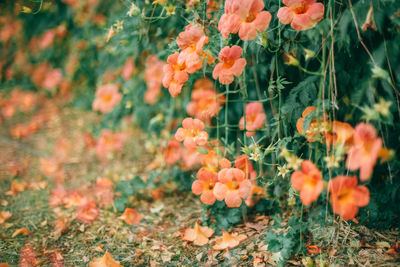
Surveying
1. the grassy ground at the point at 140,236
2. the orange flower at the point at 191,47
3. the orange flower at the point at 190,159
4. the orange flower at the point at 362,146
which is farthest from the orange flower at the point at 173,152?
the orange flower at the point at 362,146

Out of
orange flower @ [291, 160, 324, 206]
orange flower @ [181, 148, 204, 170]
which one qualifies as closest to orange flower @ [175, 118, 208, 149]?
orange flower @ [181, 148, 204, 170]

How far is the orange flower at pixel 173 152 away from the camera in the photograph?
2.31m

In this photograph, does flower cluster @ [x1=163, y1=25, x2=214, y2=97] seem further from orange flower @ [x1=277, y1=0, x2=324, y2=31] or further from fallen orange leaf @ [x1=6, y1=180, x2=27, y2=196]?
fallen orange leaf @ [x1=6, y1=180, x2=27, y2=196]

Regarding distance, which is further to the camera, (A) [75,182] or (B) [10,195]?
(A) [75,182]

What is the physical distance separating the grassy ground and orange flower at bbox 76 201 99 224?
0.04 metres

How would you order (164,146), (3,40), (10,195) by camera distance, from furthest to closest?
(3,40) < (164,146) < (10,195)

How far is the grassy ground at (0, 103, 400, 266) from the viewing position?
5.02 ft

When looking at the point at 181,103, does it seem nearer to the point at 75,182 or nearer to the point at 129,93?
the point at 129,93

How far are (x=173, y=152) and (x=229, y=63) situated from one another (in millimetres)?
1069

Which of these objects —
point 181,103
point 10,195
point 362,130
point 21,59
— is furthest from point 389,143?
point 21,59

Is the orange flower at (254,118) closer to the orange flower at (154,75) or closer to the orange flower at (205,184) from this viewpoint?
the orange flower at (205,184)

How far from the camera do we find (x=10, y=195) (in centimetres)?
231

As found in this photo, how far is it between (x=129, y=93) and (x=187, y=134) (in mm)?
1054

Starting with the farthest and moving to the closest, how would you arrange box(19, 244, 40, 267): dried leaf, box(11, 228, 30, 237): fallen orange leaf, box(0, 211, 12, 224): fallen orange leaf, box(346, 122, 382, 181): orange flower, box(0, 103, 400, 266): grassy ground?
box(0, 211, 12, 224): fallen orange leaf < box(11, 228, 30, 237): fallen orange leaf < box(19, 244, 40, 267): dried leaf < box(0, 103, 400, 266): grassy ground < box(346, 122, 382, 181): orange flower
